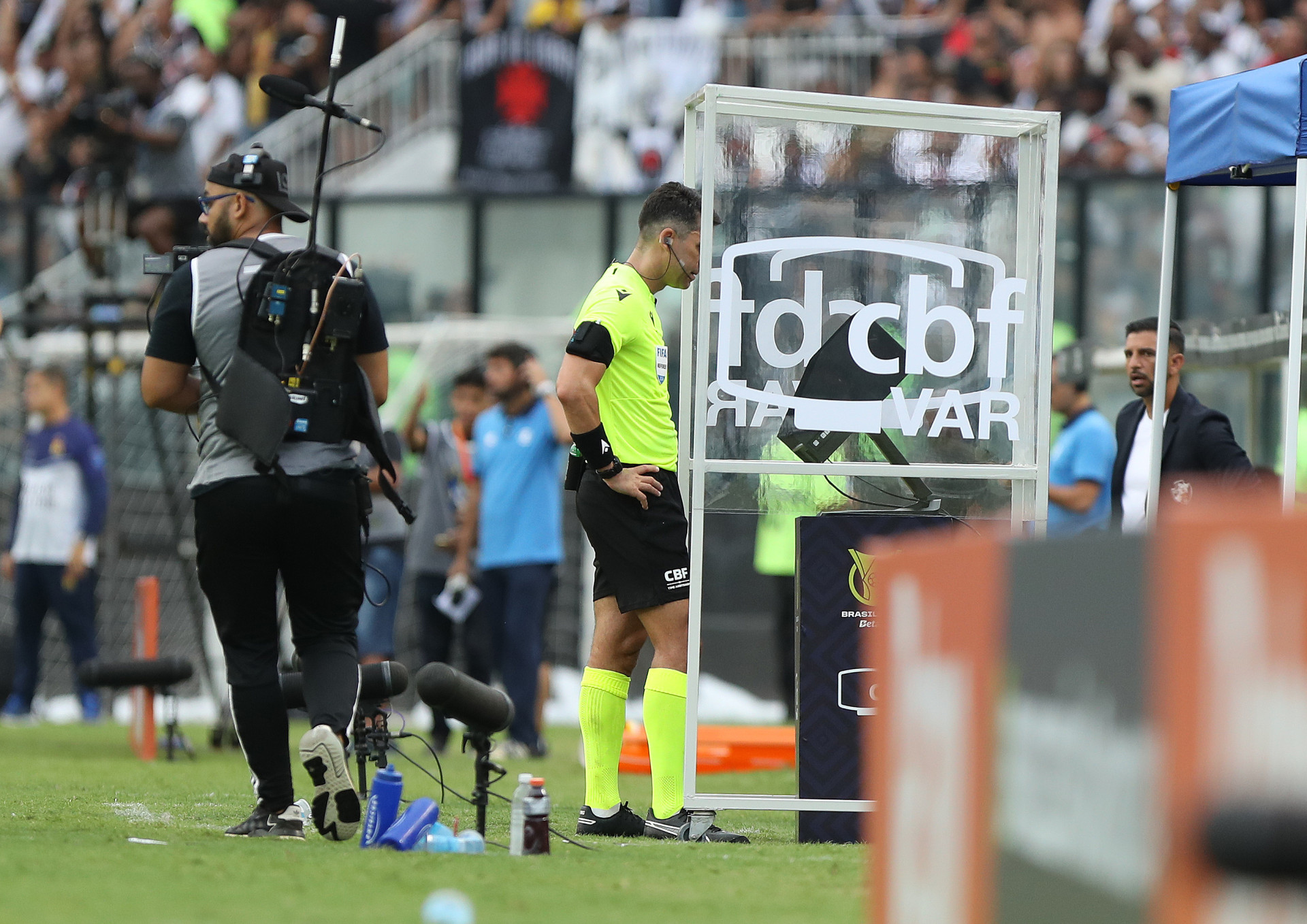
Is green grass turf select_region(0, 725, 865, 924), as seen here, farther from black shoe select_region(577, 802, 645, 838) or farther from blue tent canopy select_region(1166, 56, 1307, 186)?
blue tent canopy select_region(1166, 56, 1307, 186)

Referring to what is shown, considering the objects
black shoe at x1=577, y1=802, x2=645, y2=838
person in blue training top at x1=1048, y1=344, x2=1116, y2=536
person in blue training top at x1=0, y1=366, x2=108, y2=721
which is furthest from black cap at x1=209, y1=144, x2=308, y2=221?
person in blue training top at x1=0, y1=366, x2=108, y2=721

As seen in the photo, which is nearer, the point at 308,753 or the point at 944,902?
the point at 944,902

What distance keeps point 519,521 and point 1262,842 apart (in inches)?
318

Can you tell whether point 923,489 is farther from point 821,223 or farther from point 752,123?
point 752,123

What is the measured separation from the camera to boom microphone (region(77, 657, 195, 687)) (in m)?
9.20

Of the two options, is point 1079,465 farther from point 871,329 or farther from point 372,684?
point 372,684

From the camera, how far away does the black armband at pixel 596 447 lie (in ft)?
19.2

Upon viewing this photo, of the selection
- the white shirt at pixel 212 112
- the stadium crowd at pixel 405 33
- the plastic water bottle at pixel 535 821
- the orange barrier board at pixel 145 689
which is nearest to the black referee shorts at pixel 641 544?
the plastic water bottle at pixel 535 821

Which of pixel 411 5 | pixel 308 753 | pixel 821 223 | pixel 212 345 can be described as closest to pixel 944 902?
pixel 308 753

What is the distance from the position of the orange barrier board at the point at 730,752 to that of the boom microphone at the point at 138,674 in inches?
92.0

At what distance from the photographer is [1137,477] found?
26.3ft

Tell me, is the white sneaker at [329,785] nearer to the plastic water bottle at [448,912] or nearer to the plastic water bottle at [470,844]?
the plastic water bottle at [470,844]

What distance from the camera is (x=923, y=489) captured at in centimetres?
643

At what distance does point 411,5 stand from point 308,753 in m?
13.6
